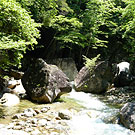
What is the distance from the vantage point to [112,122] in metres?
5.71

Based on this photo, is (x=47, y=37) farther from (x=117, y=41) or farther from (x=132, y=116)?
(x=132, y=116)

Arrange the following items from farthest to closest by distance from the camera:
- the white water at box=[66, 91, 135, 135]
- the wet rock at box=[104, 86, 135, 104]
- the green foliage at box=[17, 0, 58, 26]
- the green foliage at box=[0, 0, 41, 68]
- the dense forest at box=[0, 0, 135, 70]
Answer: the green foliage at box=[17, 0, 58, 26]
the wet rock at box=[104, 86, 135, 104]
the dense forest at box=[0, 0, 135, 70]
the green foliage at box=[0, 0, 41, 68]
the white water at box=[66, 91, 135, 135]

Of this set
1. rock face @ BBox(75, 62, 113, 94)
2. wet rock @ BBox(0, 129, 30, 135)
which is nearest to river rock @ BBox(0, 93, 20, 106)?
wet rock @ BBox(0, 129, 30, 135)

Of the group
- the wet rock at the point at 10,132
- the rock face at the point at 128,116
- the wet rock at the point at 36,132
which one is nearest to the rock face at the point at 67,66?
the rock face at the point at 128,116

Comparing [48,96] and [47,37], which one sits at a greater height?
[47,37]

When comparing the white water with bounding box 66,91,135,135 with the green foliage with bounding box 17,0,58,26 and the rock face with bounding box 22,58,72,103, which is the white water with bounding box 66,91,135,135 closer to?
the rock face with bounding box 22,58,72,103

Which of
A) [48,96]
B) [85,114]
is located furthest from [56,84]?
[85,114]

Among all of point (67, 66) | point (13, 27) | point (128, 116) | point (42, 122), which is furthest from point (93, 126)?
point (67, 66)

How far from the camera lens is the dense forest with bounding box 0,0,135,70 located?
5.81 metres

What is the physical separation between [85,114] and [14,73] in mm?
9166

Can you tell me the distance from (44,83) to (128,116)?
4.56 m

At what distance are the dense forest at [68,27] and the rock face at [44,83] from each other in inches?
48.2

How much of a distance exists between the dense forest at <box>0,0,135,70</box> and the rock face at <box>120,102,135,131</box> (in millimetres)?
4282

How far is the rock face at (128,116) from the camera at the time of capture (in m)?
4.99
